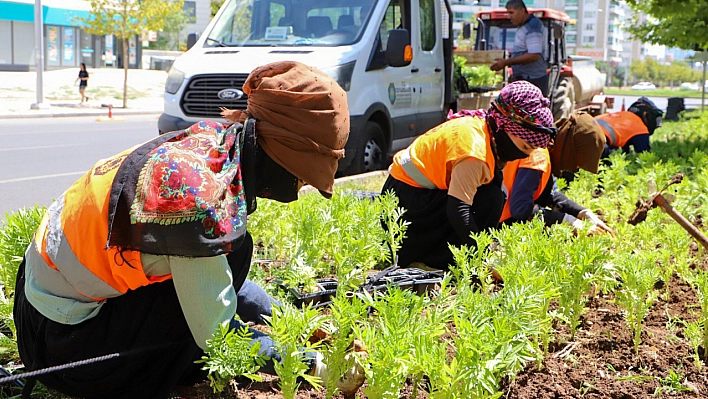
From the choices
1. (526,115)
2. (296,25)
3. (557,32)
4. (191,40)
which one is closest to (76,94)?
(557,32)

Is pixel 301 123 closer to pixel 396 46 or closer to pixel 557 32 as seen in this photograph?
pixel 396 46

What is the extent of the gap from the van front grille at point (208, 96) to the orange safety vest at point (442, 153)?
330 cm

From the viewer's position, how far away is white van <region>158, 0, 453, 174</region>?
7.69 metres

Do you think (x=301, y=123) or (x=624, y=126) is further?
(x=624, y=126)

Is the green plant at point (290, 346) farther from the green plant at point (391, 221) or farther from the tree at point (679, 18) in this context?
the tree at point (679, 18)

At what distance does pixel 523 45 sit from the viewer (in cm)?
1030

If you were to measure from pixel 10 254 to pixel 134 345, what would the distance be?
117cm

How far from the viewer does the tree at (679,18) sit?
11227 mm

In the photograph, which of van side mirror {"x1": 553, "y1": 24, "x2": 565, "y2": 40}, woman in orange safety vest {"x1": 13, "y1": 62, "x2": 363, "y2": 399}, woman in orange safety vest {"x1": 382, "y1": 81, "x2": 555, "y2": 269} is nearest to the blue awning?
van side mirror {"x1": 553, "y1": 24, "x2": 565, "y2": 40}

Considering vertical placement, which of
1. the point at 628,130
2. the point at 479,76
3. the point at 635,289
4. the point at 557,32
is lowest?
the point at 635,289

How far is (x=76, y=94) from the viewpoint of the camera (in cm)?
2847

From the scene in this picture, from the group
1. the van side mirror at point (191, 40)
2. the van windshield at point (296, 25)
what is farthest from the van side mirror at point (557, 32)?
the van side mirror at point (191, 40)

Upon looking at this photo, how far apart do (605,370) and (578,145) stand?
2243 millimetres

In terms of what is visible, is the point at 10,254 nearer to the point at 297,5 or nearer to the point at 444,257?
the point at 444,257
